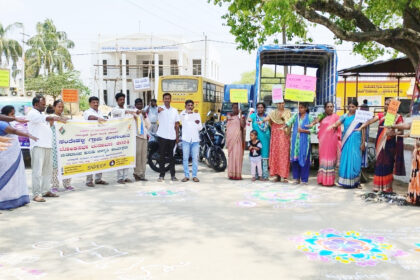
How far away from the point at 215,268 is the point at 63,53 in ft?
135

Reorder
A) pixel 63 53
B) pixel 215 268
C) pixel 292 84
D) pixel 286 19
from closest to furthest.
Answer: pixel 215 268 < pixel 292 84 < pixel 286 19 < pixel 63 53

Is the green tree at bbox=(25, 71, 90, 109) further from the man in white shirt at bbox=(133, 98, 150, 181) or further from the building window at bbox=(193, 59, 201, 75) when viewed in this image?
the man in white shirt at bbox=(133, 98, 150, 181)

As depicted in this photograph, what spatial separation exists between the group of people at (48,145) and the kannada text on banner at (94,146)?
12 cm

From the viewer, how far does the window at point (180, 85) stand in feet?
58.7

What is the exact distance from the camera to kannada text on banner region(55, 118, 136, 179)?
715 cm

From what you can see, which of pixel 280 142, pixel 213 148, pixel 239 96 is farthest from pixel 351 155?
pixel 213 148

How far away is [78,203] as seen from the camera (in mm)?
6289

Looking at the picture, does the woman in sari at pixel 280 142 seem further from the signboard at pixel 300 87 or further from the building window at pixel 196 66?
the building window at pixel 196 66

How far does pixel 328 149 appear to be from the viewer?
25.3ft

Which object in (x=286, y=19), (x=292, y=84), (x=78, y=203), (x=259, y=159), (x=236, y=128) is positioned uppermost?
(x=286, y=19)

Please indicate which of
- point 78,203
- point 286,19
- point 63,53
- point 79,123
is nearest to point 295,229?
point 78,203

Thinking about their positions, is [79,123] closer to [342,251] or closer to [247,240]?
[247,240]

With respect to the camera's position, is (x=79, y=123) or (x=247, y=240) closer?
(x=247, y=240)

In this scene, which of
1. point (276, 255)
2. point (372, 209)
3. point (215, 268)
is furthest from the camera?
point (372, 209)
